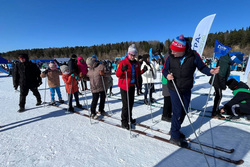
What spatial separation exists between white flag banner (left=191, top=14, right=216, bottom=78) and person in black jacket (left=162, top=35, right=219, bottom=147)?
3.61m

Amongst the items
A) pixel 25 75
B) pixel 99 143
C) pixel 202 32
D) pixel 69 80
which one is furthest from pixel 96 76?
pixel 202 32

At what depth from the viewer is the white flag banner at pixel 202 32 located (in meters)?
5.04

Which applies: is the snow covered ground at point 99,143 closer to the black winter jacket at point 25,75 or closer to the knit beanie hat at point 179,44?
the black winter jacket at point 25,75

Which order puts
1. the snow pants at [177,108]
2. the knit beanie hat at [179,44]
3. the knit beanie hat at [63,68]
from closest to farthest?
the knit beanie hat at [179,44] < the snow pants at [177,108] < the knit beanie hat at [63,68]

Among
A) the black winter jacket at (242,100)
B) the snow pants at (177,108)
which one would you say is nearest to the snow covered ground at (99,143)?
the snow pants at (177,108)

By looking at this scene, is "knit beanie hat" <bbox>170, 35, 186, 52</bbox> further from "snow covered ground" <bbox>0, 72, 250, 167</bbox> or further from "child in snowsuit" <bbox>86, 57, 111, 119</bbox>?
"child in snowsuit" <bbox>86, 57, 111, 119</bbox>

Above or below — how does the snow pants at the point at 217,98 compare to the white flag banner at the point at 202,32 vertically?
below

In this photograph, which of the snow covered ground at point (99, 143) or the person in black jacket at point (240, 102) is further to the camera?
the person in black jacket at point (240, 102)

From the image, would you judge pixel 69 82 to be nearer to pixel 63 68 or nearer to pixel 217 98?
pixel 63 68

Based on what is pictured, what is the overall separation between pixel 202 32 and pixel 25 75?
6.66 meters

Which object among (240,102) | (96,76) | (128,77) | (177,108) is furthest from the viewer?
(96,76)

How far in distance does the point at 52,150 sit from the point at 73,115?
1.75m

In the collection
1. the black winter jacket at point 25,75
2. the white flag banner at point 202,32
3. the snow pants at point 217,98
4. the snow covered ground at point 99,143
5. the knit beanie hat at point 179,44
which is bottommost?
the snow covered ground at point 99,143

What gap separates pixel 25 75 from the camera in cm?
450
